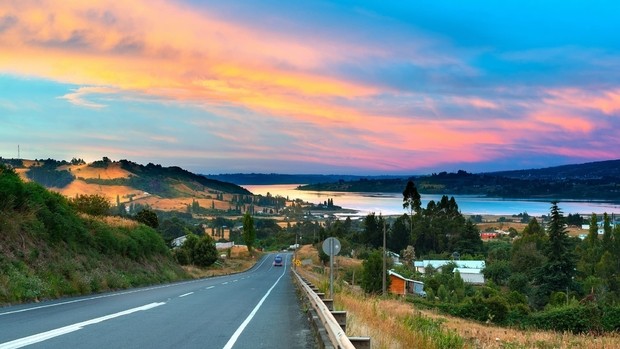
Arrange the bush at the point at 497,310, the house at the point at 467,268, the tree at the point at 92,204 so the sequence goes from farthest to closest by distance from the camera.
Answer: the house at the point at 467,268
the bush at the point at 497,310
the tree at the point at 92,204

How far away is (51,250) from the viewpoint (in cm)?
2638

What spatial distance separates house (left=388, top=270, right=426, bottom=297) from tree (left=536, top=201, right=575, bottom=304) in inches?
696

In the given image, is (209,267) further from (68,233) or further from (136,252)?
(68,233)

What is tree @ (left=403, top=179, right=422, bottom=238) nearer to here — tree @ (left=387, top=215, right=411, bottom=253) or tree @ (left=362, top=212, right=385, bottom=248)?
tree @ (left=387, top=215, right=411, bottom=253)

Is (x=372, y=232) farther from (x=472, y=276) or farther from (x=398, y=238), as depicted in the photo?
(x=472, y=276)

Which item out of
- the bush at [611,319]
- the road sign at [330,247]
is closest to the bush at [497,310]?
the bush at [611,319]

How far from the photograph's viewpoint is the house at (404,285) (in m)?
91.4

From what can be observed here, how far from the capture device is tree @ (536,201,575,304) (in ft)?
278

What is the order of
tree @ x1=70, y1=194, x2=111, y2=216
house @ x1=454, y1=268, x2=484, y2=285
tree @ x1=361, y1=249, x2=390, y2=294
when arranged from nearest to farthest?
tree @ x1=70, y1=194, x2=111, y2=216 → tree @ x1=361, y1=249, x2=390, y2=294 → house @ x1=454, y1=268, x2=484, y2=285

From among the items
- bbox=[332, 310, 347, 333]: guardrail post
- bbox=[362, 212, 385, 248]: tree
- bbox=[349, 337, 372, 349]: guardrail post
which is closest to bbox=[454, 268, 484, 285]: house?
bbox=[362, 212, 385, 248]: tree

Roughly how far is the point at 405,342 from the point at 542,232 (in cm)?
14586

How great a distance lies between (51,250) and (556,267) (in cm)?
7652

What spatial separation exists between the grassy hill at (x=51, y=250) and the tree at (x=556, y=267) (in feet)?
214

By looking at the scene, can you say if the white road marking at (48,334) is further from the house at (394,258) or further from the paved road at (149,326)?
the house at (394,258)
